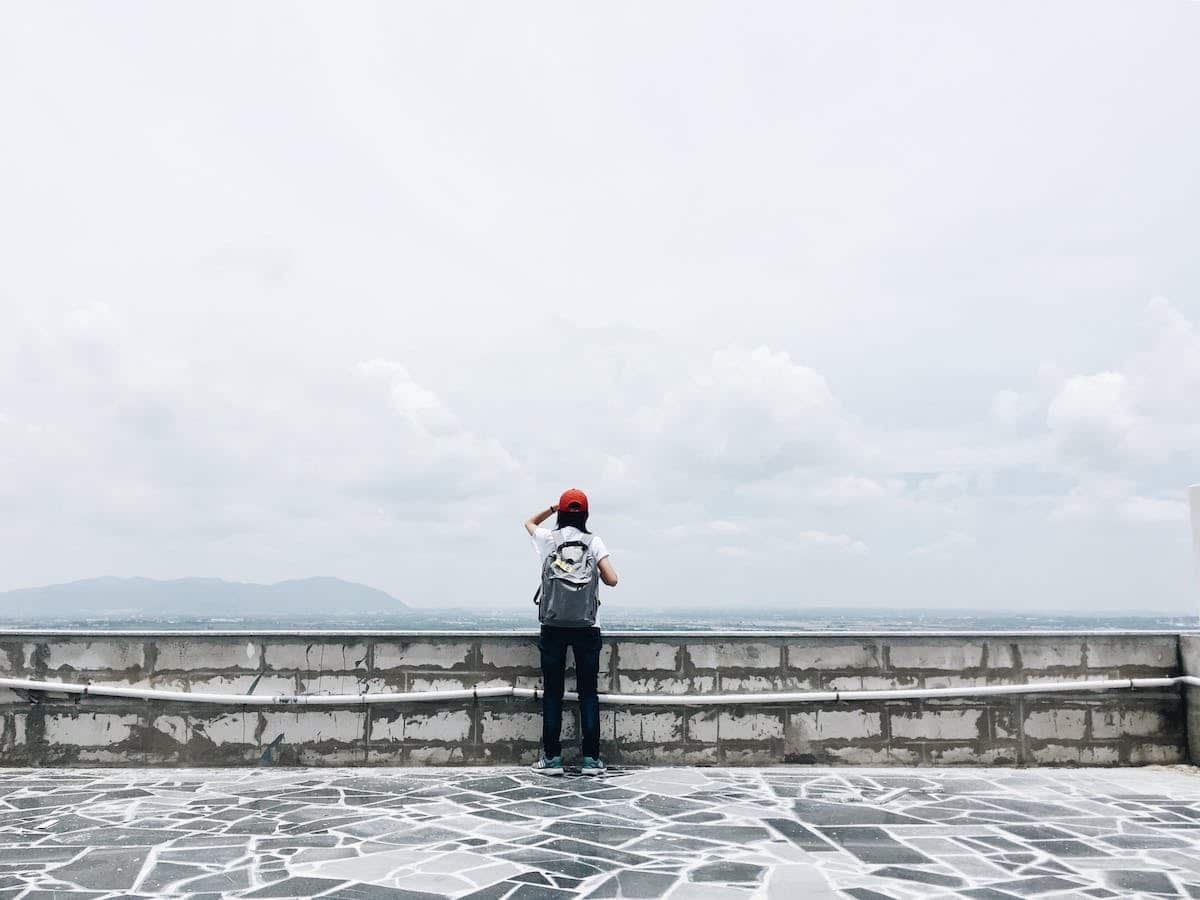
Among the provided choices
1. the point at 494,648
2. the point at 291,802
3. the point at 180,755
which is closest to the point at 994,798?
the point at 494,648

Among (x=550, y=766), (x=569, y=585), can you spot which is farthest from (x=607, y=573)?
(x=550, y=766)

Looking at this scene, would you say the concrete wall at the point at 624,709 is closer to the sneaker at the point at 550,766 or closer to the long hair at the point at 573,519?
the sneaker at the point at 550,766

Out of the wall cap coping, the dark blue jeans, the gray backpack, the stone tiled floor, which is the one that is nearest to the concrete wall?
the wall cap coping

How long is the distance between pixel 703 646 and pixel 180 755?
3.64m

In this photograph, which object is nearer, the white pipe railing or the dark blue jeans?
the dark blue jeans

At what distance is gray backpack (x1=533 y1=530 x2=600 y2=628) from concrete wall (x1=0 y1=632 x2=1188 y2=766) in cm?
69

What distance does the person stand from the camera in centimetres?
584

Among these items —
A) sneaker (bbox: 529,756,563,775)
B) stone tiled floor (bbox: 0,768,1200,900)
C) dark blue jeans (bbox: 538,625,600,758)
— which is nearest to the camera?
stone tiled floor (bbox: 0,768,1200,900)

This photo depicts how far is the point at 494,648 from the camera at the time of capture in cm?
635

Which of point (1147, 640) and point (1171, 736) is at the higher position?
point (1147, 640)

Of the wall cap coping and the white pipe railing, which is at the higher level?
the wall cap coping

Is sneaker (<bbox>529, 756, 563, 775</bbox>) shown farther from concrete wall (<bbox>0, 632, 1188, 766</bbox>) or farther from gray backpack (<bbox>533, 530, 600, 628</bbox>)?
gray backpack (<bbox>533, 530, 600, 628</bbox>)

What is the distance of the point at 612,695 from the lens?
6.29 metres

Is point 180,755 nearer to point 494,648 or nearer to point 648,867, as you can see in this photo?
point 494,648
